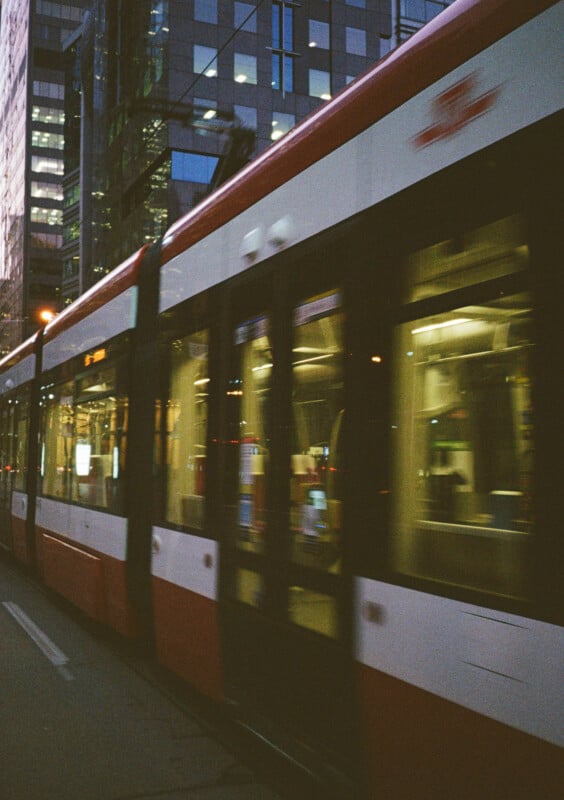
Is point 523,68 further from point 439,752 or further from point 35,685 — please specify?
point 35,685

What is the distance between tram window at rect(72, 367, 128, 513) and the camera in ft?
23.9

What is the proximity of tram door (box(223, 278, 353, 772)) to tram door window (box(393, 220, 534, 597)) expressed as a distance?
1.64ft

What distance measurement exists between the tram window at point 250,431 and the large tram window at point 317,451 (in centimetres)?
36

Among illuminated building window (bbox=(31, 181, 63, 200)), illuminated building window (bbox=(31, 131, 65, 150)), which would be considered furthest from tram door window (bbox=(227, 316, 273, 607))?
illuminated building window (bbox=(31, 131, 65, 150))

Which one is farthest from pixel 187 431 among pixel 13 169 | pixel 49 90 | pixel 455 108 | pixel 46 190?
pixel 13 169

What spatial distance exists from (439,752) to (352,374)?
1473 millimetres

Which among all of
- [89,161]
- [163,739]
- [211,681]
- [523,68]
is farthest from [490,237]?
[89,161]

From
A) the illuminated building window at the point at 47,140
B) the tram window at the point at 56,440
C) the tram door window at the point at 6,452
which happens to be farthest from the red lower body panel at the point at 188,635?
the illuminated building window at the point at 47,140

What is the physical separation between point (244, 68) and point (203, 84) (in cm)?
275

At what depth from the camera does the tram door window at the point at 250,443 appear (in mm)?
4551

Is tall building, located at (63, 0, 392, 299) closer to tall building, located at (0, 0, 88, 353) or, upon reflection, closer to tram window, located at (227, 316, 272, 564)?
tram window, located at (227, 316, 272, 564)

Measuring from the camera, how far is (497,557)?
277 cm

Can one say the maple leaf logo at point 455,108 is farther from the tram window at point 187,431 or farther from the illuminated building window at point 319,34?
the illuminated building window at point 319,34

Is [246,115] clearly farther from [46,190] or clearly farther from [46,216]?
[46,190]
